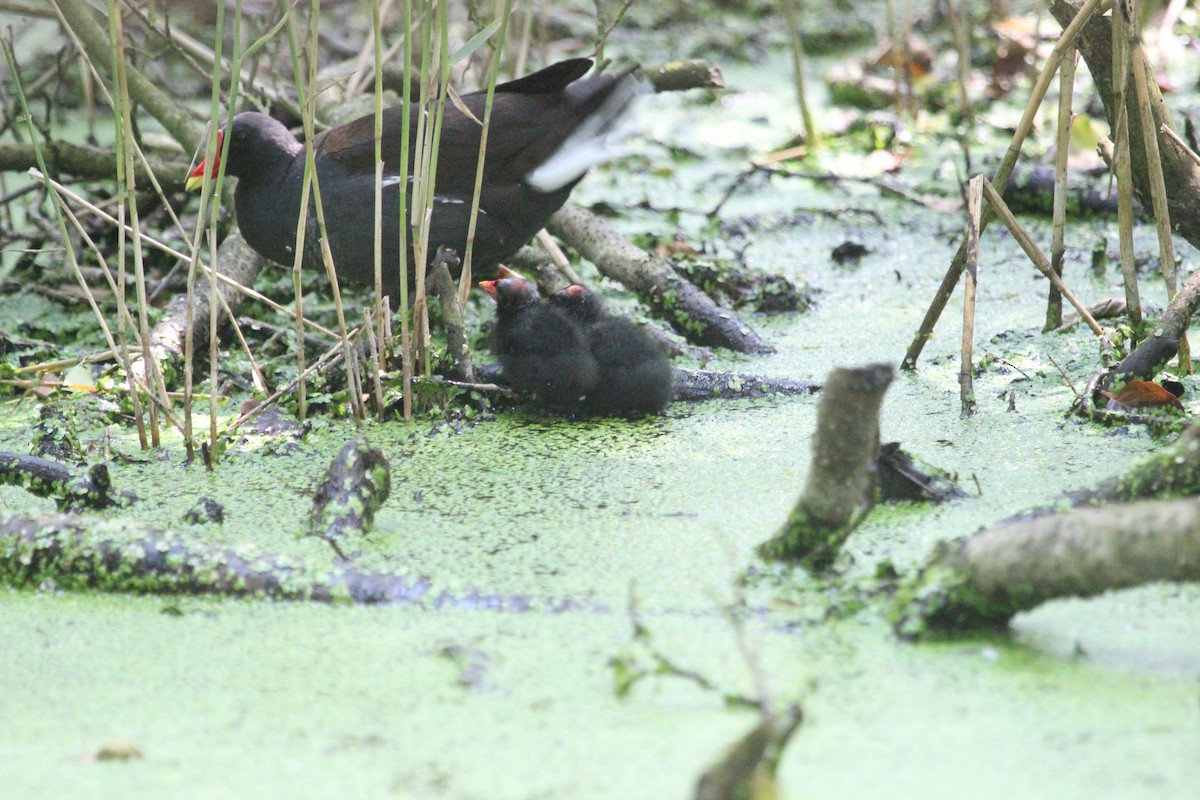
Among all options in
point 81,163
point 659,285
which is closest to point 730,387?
point 659,285

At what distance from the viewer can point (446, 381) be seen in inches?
92.4

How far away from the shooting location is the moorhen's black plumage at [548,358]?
2.28m

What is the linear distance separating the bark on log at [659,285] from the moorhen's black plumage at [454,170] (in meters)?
0.24

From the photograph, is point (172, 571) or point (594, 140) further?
point (594, 140)

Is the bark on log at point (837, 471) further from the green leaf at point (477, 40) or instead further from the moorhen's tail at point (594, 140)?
the moorhen's tail at point (594, 140)

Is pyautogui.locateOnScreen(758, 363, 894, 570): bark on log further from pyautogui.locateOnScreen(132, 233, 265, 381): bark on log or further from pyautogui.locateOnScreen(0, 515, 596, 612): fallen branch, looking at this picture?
pyautogui.locateOnScreen(132, 233, 265, 381): bark on log

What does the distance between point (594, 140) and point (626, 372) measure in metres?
0.90

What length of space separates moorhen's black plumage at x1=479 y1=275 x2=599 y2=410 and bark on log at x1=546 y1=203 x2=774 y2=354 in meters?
0.48

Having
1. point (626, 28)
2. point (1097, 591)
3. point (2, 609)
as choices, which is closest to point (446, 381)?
point (2, 609)

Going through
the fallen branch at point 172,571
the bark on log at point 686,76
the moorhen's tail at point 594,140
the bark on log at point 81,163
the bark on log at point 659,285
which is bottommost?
the fallen branch at point 172,571

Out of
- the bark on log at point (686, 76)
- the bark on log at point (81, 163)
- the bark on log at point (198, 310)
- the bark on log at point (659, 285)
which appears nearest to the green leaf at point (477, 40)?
the bark on log at point (198, 310)

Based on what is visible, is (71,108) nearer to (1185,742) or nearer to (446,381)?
(446,381)

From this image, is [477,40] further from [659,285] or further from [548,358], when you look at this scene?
[659,285]

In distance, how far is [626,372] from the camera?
2277 mm
